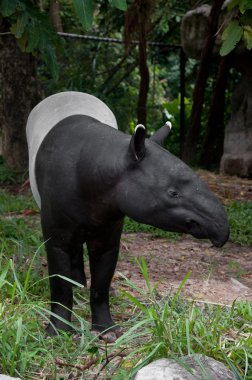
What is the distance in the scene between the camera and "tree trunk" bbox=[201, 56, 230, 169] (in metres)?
10.8

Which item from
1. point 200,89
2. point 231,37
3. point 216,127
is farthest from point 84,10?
point 216,127

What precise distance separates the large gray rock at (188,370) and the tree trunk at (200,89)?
7072 mm

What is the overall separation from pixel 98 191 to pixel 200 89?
23.7ft

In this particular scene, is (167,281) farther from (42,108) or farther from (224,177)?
(224,177)

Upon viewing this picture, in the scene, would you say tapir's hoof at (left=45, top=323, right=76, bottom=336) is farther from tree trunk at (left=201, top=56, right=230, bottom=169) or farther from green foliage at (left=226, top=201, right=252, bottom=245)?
tree trunk at (left=201, top=56, right=230, bottom=169)

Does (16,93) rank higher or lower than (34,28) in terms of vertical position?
lower

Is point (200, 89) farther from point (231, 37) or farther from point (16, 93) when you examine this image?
point (231, 37)

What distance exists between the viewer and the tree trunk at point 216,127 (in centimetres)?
1077

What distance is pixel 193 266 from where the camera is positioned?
5914 millimetres

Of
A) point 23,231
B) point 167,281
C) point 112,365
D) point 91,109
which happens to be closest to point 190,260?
point 167,281

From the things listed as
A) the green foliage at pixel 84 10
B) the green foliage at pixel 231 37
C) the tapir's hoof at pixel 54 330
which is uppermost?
the green foliage at pixel 84 10

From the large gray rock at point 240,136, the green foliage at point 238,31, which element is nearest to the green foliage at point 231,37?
the green foliage at point 238,31

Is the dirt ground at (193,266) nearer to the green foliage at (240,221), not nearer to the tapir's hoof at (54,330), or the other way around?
the green foliage at (240,221)

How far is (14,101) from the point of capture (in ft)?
30.0
